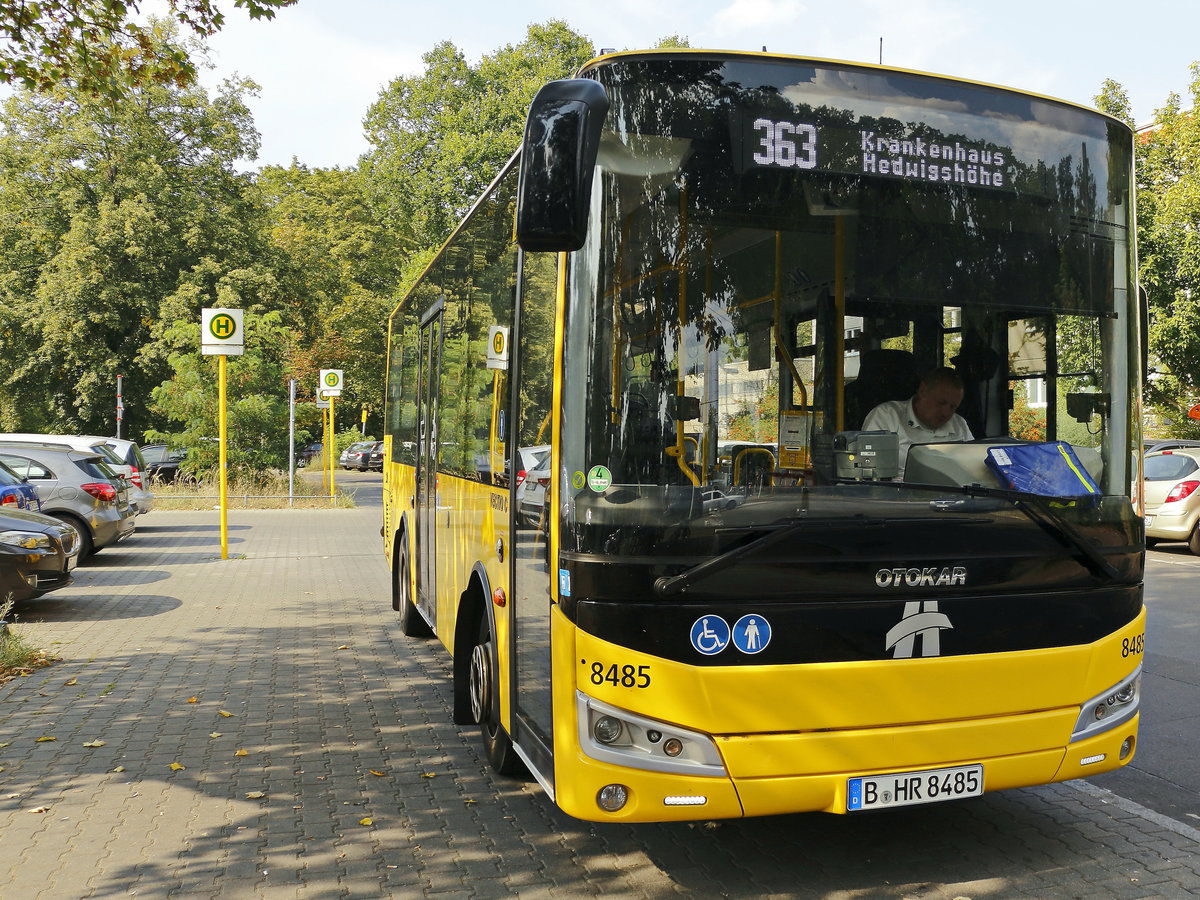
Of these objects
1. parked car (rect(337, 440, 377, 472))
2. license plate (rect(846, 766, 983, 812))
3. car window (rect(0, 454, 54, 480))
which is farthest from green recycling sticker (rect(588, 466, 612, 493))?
parked car (rect(337, 440, 377, 472))

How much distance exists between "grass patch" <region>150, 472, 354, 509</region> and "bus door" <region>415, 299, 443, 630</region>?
18660 millimetres

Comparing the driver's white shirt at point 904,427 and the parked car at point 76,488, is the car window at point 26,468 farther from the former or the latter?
the driver's white shirt at point 904,427

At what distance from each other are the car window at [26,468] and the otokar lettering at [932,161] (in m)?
14.7

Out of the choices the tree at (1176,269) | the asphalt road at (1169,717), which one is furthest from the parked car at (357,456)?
the asphalt road at (1169,717)

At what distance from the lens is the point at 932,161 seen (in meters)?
4.33

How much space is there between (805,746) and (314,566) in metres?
12.4

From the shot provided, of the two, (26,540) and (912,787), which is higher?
(26,540)

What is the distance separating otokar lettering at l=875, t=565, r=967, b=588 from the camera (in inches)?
160

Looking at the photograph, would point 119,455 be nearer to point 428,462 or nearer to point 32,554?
point 32,554

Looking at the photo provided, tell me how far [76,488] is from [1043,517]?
15.0 metres

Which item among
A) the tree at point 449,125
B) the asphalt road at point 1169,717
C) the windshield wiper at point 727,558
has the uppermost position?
the tree at point 449,125

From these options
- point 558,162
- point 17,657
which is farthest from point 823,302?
point 17,657

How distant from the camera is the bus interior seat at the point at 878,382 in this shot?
14.1 ft

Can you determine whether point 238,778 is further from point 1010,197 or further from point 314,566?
point 314,566
